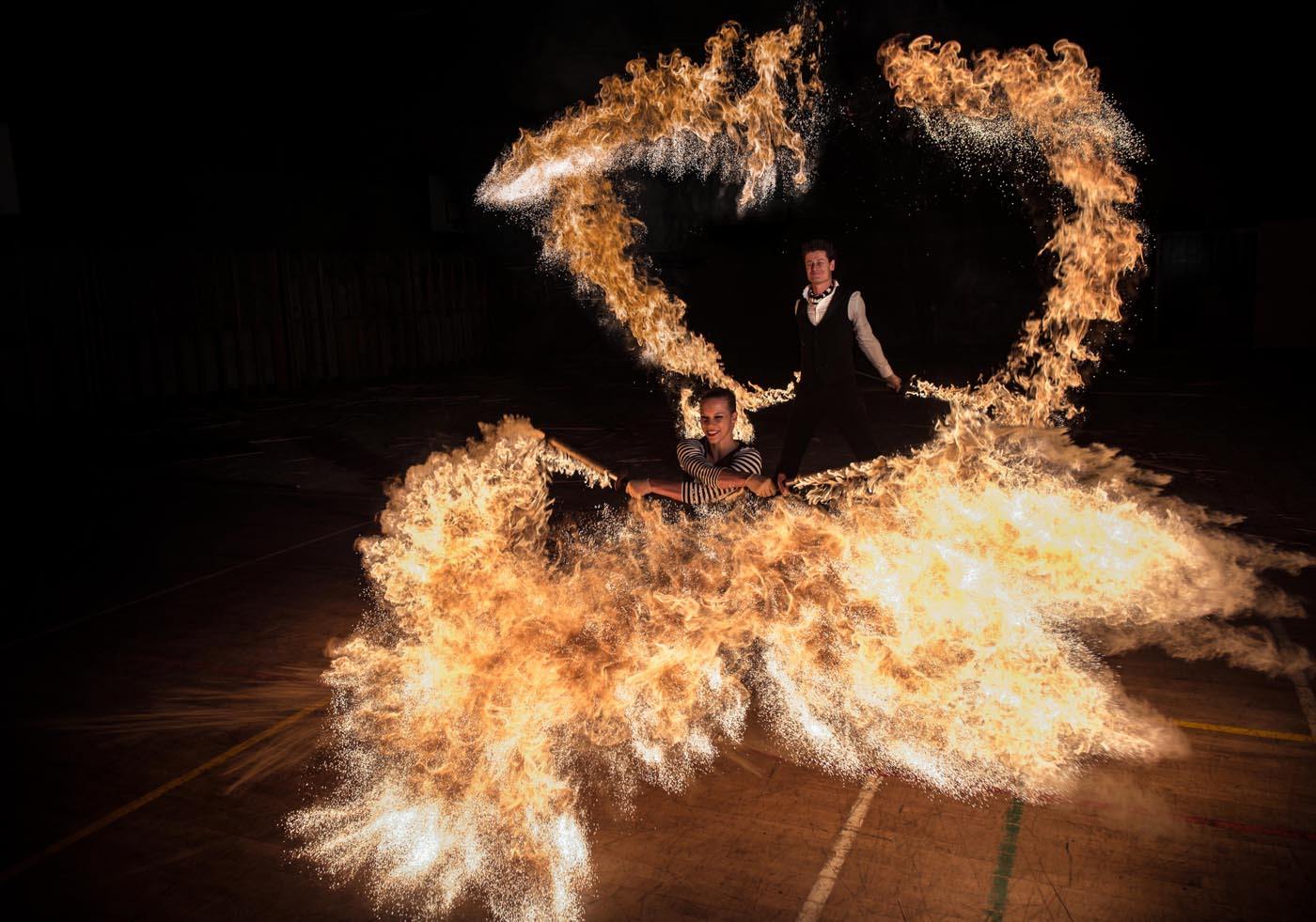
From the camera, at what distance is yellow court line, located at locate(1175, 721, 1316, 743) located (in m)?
4.11

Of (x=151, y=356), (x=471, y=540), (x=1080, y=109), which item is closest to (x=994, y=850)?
(x=471, y=540)

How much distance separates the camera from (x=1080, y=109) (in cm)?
928

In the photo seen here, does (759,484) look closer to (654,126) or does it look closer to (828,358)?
(828,358)

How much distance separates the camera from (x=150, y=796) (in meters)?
3.96

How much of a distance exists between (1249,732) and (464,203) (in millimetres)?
21949

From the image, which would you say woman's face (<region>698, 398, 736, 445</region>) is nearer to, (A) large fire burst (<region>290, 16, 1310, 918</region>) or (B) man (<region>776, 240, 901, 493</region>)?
(A) large fire burst (<region>290, 16, 1310, 918</region>)

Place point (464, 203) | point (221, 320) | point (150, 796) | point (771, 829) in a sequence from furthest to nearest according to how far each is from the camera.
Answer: point (464, 203) → point (221, 320) → point (150, 796) → point (771, 829)

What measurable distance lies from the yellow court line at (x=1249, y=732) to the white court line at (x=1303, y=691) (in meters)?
0.07

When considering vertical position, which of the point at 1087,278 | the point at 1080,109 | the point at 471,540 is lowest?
the point at 471,540

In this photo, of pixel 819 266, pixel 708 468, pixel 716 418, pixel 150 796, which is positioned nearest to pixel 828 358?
pixel 819 266

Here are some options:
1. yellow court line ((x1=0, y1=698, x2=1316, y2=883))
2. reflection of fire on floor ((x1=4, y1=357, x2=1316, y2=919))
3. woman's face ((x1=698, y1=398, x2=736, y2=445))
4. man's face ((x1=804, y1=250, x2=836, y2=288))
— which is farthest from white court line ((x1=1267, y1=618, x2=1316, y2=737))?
man's face ((x1=804, y1=250, x2=836, y2=288))

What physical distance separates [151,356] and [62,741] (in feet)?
46.2

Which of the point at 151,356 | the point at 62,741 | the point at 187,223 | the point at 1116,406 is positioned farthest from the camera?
the point at 187,223

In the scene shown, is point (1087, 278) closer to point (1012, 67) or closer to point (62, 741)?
point (1012, 67)
